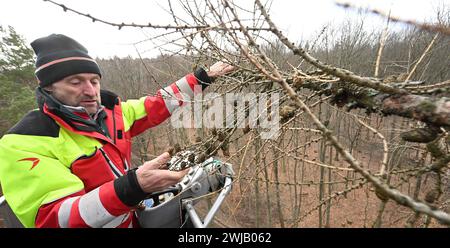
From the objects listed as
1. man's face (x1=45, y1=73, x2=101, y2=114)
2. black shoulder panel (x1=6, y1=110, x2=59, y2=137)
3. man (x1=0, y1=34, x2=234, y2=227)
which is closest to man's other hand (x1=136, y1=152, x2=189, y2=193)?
man (x1=0, y1=34, x2=234, y2=227)

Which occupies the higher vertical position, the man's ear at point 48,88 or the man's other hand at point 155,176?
the man's ear at point 48,88

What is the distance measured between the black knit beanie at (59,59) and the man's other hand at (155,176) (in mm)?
980

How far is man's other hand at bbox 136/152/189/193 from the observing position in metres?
1.39

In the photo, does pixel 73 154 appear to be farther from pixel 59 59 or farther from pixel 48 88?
pixel 59 59

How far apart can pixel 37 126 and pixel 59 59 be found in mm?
542

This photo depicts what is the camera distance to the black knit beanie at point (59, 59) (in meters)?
1.81

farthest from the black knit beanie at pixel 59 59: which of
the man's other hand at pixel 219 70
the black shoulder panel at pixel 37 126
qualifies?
the man's other hand at pixel 219 70

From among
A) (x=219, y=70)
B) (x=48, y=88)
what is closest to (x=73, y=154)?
(x=48, y=88)

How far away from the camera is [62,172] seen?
56.9 inches

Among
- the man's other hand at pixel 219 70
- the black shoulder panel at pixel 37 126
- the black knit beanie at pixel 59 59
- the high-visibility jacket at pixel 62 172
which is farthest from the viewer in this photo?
the man's other hand at pixel 219 70

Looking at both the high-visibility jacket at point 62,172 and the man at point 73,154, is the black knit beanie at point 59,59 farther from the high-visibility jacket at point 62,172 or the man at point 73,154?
the high-visibility jacket at point 62,172

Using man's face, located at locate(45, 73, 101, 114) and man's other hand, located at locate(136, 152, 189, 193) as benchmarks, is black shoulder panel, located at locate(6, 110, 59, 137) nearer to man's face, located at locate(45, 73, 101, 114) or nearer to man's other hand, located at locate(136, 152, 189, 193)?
man's face, located at locate(45, 73, 101, 114)
